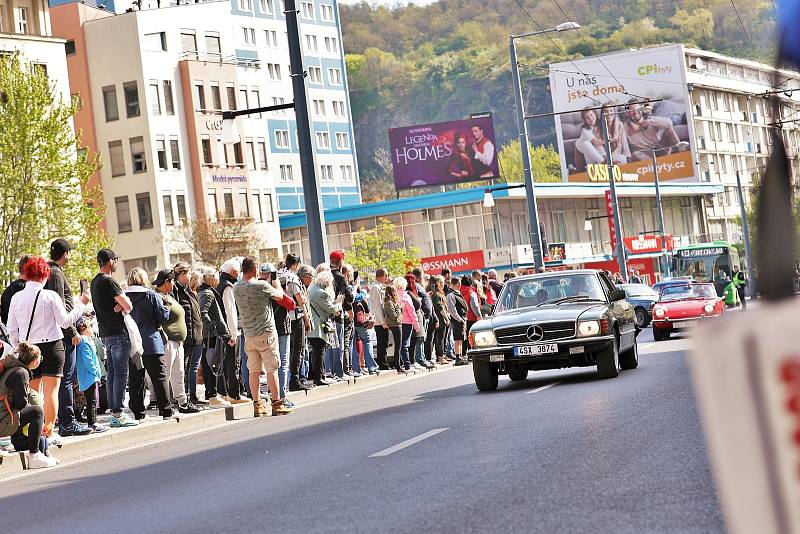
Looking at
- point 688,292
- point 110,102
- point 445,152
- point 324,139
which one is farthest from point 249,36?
point 688,292

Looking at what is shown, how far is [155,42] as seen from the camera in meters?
81.6

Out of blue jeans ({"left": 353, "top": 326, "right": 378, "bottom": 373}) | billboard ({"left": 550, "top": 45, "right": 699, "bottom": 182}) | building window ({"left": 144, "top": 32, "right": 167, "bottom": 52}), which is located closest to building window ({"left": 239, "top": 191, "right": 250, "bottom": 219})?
building window ({"left": 144, "top": 32, "right": 167, "bottom": 52})

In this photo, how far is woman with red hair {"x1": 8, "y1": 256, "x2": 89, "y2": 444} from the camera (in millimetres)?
15141

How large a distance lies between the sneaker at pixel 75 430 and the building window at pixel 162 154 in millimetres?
65668

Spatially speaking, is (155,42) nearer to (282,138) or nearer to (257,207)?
(257,207)

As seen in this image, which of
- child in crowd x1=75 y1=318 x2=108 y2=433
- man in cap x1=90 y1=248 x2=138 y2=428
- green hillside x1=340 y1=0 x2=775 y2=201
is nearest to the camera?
child in crowd x1=75 y1=318 x2=108 y2=433

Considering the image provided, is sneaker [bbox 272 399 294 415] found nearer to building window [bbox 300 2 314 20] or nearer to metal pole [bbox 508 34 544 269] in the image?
metal pole [bbox 508 34 544 269]

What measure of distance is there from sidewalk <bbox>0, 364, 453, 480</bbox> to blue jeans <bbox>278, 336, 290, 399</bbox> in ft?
1.85

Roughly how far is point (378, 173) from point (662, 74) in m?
45.7

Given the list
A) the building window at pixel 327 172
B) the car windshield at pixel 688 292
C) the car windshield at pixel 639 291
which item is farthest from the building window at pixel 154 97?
the car windshield at pixel 688 292

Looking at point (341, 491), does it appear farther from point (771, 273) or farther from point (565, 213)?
point (565, 213)

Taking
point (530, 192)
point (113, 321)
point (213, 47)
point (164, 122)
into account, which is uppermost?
point (213, 47)

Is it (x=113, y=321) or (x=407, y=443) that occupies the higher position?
(x=113, y=321)

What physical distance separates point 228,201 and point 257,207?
3.17 meters
